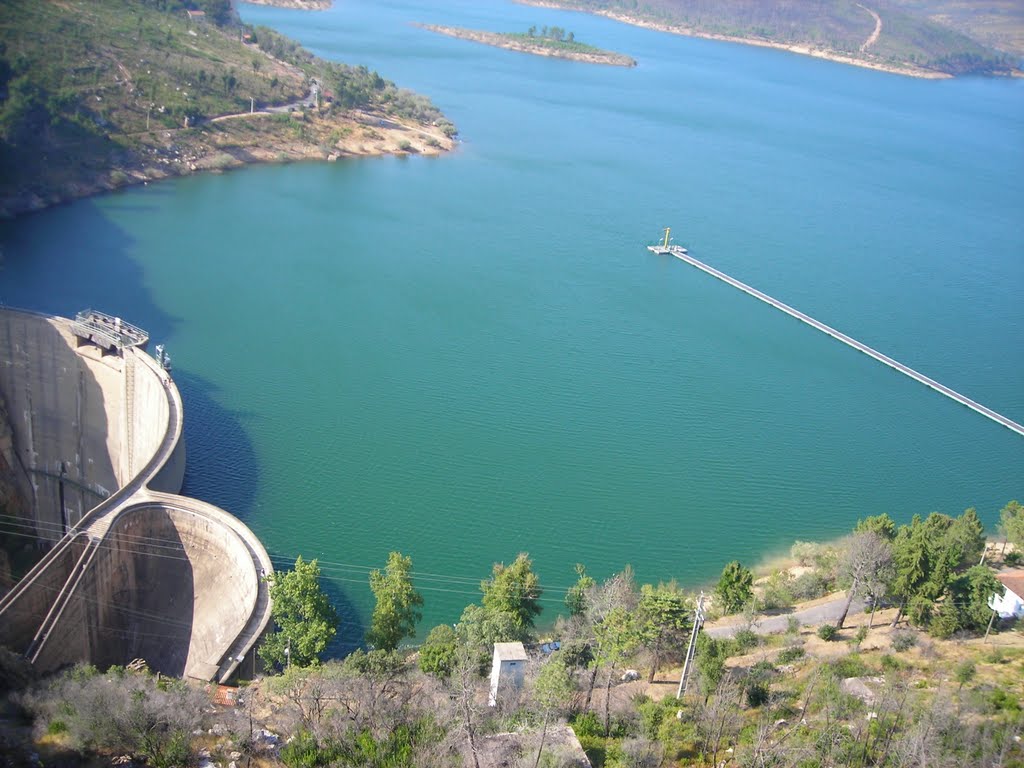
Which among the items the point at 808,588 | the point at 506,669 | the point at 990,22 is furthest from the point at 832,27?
the point at 506,669

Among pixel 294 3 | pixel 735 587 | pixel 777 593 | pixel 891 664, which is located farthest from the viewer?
pixel 294 3

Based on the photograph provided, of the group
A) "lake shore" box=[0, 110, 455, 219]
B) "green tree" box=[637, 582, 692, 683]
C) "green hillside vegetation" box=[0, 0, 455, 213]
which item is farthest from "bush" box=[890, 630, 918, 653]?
"green hillside vegetation" box=[0, 0, 455, 213]

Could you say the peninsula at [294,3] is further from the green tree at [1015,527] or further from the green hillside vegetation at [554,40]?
the green tree at [1015,527]

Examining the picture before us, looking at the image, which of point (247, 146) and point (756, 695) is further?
point (247, 146)

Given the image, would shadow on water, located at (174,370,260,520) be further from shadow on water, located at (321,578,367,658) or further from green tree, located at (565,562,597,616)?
green tree, located at (565,562,597,616)

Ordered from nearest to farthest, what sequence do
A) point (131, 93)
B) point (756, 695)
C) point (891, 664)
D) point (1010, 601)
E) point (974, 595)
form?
point (756, 695), point (891, 664), point (974, 595), point (1010, 601), point (131, 93)

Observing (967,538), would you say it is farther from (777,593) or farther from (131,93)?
(131,93)

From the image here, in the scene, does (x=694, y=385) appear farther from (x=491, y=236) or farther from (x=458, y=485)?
(x=491, y=236)

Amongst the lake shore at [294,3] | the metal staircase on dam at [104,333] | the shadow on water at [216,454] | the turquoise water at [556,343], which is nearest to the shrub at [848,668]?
the turquoise water at [556,343]
